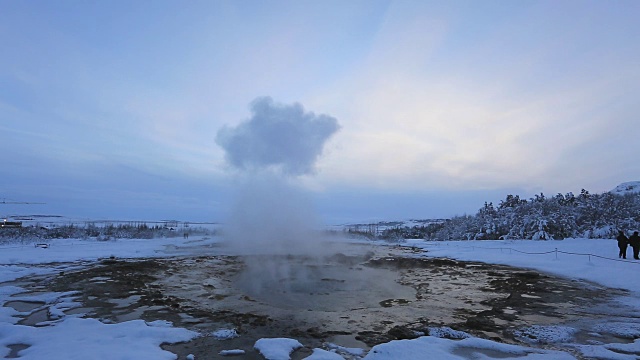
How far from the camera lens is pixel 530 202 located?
38.7 meters

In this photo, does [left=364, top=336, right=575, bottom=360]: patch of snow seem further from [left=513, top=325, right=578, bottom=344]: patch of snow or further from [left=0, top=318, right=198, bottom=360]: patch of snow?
[left=0, top=318, right=198, bottom=360]: patch of snow

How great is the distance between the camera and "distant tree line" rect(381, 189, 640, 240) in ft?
94.4

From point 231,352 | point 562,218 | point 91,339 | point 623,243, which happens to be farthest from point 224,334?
point 562,218

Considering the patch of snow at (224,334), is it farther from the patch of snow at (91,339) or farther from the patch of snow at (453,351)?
the patch of snow at (453,351)

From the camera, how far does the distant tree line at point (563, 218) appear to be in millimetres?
28761

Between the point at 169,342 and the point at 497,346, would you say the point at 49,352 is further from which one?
the point at 497,346

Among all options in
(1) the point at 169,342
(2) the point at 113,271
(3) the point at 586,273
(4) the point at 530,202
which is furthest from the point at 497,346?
(4) the point at 530,202

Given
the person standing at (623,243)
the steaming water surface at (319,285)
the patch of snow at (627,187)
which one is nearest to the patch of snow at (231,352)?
the steaming water surface at (319,285)

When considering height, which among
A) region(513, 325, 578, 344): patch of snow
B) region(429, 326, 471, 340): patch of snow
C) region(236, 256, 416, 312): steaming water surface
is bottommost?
region(236, 256, 416, 312): steaming water surface

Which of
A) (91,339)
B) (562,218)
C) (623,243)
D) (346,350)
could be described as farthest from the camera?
(562,218)

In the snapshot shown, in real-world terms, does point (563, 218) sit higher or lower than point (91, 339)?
higher

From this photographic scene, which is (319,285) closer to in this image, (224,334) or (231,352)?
(224,334)

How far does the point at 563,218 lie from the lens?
1280 inches

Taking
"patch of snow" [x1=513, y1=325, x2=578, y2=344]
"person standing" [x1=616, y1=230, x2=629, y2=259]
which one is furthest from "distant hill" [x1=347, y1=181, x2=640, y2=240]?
"patch of snow" [x1=513, y1=325, x2=578, y2=344]
